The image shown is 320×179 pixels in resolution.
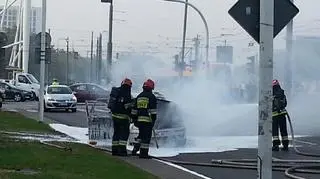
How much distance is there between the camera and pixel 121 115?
1596 centimetres

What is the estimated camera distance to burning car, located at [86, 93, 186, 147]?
18234 mm

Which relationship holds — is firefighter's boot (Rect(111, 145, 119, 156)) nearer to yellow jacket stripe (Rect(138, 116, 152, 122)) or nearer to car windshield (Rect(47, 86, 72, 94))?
yellow jacket stripe (Rect(138, 116, 152, 122))

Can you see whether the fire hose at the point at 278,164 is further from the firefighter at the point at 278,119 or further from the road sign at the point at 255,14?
the road sign at the point at 255,14

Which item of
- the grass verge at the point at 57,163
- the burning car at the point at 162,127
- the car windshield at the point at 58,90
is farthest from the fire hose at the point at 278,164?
the car windshield at the point at 58,90

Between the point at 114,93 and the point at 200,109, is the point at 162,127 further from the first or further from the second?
the point at 200,109

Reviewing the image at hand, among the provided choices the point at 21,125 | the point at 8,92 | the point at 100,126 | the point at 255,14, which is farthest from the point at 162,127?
the point at 8,92

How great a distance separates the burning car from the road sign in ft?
30.7

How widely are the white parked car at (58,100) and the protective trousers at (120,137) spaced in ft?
73.7

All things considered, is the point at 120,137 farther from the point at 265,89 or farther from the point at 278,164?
the point at 265,89

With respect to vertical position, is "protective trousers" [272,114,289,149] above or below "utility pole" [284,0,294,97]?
below

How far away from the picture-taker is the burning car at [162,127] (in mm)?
18234

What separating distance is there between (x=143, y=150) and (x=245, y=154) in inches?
113

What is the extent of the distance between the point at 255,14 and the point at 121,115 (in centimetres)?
787

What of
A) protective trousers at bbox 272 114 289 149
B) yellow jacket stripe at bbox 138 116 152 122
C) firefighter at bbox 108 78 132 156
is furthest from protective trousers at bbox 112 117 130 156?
protective trousers at bbox 272 114 289 149
